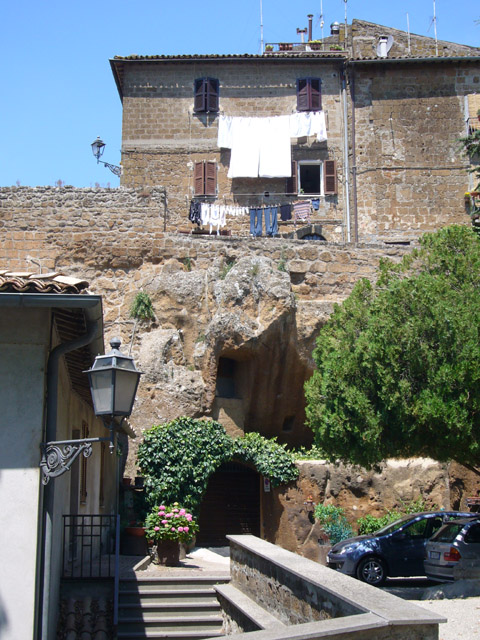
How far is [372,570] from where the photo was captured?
13.4 meters

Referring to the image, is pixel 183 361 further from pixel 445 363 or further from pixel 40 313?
pixel 40 313

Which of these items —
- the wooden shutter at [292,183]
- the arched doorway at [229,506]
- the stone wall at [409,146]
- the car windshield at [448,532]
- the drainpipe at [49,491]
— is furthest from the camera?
the stone wall at [409,146]

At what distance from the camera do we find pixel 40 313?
7.43 meters

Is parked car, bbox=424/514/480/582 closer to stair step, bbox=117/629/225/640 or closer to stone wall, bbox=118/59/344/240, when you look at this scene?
stair step, bbox=117/629/225/640

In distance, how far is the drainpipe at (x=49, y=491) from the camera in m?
6.79

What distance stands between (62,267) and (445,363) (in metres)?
11.5

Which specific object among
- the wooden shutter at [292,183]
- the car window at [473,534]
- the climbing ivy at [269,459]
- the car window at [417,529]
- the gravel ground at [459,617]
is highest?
the wooden shutter at [292,183]

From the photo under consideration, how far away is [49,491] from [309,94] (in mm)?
23185

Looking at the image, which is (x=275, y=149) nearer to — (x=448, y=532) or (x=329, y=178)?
(x=329, y=178)

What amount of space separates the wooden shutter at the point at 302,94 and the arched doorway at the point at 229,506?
45.9 ft

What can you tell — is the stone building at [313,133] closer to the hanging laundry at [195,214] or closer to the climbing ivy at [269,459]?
the hanging laundry at [195,214]

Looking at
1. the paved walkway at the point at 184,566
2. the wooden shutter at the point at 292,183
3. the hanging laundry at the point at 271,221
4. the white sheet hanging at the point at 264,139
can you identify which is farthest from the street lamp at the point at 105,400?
the wooden shutter at the point at 292,183

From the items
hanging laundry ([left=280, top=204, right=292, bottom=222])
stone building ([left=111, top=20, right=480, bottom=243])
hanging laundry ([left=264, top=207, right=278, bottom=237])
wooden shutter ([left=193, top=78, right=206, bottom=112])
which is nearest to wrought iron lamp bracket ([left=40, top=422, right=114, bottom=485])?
hanging laundry ([left=264, top=207, right=278, bottom=237])

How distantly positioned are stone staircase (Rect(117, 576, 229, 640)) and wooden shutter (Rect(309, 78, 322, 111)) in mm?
20264
